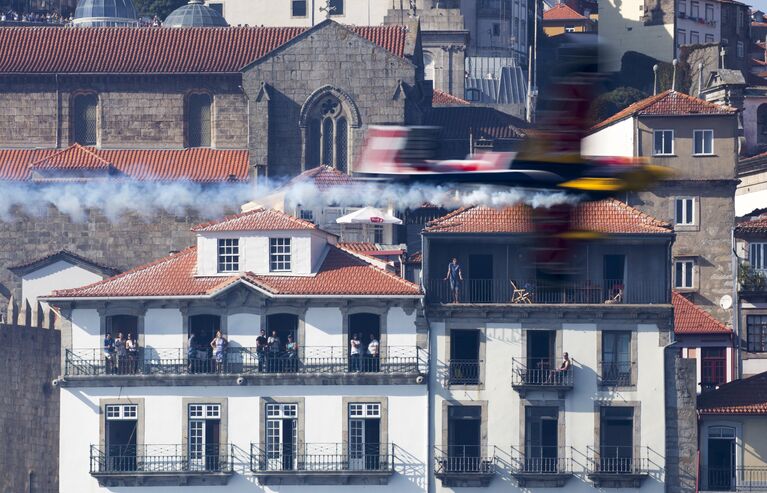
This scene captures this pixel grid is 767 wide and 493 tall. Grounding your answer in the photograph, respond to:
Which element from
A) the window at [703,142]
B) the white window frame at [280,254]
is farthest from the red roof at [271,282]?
the window at [703,142]

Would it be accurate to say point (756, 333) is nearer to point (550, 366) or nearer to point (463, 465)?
point (550, 366)

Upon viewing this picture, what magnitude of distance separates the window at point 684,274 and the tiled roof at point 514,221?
17.7m

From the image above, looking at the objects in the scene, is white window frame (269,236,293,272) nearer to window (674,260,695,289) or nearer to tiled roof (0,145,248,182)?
window (674,260,695,289)

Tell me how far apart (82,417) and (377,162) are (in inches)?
1801

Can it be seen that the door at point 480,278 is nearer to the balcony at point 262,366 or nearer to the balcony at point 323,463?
the balcony at point 262,366

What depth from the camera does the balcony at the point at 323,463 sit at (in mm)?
89938

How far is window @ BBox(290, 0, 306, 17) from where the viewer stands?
17212 centimetres

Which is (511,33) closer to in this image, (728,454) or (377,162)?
(728,454)

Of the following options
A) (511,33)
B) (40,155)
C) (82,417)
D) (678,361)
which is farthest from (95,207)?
(511,33)

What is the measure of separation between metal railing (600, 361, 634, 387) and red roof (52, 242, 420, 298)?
7673mm

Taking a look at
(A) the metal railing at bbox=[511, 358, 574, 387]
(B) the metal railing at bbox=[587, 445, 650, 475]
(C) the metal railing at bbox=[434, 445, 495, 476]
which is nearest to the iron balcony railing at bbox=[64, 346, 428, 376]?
(C) the metal railing at bbox=[434, 445, 495, 476]

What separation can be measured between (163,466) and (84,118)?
45.1m

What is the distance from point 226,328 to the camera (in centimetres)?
9256

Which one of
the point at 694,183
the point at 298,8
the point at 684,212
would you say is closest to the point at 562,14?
the point at 298,8
